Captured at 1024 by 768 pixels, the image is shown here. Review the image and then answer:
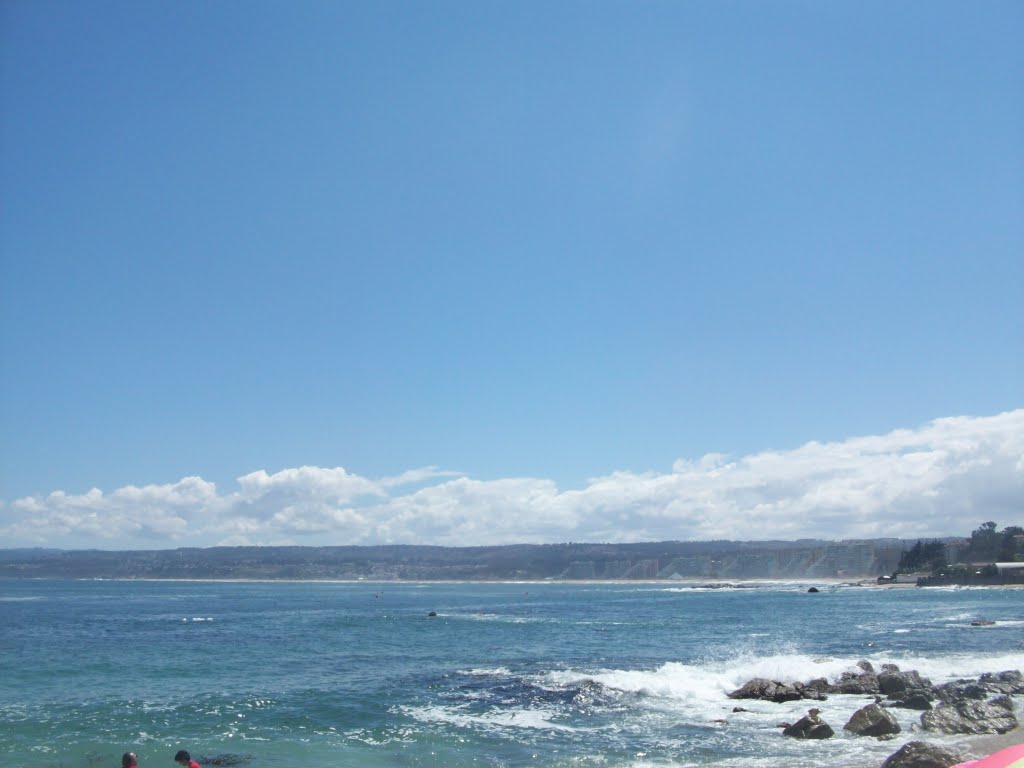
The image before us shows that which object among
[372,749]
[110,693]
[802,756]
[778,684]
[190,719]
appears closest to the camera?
[802,756]

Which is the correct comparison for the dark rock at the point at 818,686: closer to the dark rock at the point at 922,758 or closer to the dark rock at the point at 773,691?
the dark rock at the point at 773,691

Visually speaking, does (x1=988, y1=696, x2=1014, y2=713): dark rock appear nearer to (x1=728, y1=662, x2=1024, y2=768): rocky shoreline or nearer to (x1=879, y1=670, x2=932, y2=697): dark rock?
(x1=728, y1=662, x2=1024, y2=768): rocky shoreline

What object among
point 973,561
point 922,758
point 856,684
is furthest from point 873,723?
point 973,561

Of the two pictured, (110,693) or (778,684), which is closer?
(778,684)

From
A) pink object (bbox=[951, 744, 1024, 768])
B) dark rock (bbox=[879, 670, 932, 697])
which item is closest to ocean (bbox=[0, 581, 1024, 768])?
dark rock (bbox=[879, 670, 932, 697])

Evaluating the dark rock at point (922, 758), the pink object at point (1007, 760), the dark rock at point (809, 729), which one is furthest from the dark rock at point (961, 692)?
the pink object at point (1007, 760)

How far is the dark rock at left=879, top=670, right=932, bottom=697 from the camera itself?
96.5 feet

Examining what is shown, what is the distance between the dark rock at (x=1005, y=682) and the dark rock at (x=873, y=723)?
7.37 metres

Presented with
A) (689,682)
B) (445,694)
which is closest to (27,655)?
(445,694)

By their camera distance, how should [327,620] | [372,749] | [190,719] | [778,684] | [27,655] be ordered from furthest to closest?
[327,620], [27,655], [778,684], [190,719], [372,749]

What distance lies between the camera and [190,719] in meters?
27.3

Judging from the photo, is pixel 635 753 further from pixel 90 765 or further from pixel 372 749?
pixel 90 765

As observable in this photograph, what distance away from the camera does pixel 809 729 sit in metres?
22.8

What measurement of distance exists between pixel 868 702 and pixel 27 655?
43.1 m
